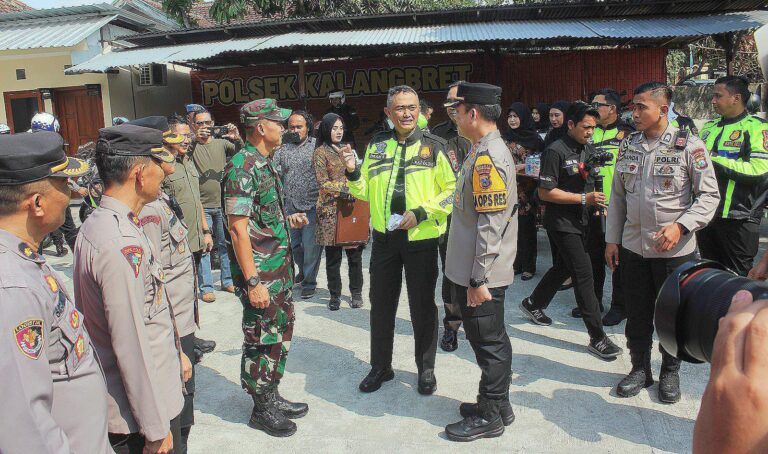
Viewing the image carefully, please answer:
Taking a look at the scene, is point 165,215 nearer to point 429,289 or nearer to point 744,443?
point 429,289

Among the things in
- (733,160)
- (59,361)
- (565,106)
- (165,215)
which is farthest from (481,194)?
(565,106)

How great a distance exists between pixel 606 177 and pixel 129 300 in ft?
13.8

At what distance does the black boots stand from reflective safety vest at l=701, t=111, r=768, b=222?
2.61 m

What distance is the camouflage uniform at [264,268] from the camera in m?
3.27

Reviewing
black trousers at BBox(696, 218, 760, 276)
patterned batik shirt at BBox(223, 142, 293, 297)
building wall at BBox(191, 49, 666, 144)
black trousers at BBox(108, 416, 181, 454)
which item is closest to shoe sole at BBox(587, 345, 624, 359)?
black trousers at BBox(696, 218, 760, 276)

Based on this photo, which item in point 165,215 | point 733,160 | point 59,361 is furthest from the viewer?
point 733,160

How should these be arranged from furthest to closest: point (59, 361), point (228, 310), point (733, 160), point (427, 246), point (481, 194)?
point (228, 310) < point (733, 160) < point (427, 246) < point (481, 194) < point (59, 361)

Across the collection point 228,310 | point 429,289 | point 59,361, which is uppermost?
point 59,361

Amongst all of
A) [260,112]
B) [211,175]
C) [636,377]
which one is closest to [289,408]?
[260,112]

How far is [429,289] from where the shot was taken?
385 cm

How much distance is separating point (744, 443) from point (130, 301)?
5.84 feet

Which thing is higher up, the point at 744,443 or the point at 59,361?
the point at 744,443

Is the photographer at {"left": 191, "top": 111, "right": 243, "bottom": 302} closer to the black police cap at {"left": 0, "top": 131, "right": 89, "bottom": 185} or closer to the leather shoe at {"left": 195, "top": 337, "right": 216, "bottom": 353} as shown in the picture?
the leather shoe at {"left": 195, "top": 337, "right": 216, "bottom": 353}

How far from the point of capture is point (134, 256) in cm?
202
